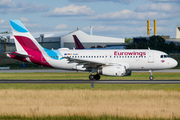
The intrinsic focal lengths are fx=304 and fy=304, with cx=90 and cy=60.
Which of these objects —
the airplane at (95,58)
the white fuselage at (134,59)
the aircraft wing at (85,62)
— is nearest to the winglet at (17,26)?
the airplane at (95,58)

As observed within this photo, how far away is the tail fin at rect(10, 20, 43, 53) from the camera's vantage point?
42.8 m

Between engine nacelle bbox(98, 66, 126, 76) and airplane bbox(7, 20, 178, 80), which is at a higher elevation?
Result: airplane bbox(7, 20, 178, 80)

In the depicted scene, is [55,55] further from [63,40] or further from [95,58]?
[63,40]

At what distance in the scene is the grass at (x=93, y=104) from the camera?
15883mm

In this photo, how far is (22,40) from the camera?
43000 millimetres

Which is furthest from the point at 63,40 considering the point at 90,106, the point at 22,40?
the point at 90,106

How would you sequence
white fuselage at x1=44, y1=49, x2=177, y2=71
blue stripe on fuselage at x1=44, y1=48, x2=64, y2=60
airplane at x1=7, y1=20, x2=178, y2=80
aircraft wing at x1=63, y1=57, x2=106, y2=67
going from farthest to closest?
blue stripe on fuselage at x1=44, y1=48, x2=64, y2=60, white fuselage at x1=44, y1=49, x2=177, y2=71, airplane at x1=7, y1=20, x2=178, y2=80, aircraft wing at x1=63, y1=57, x2=106, y2=67

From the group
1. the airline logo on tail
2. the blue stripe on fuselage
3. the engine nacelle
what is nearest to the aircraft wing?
the engine nacelle

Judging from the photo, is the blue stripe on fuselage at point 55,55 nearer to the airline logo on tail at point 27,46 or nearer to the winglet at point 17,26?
the airline logo on tail at point 27,46

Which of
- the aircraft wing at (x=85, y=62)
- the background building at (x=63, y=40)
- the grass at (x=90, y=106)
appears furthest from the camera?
the background building at (x=63, y=40)

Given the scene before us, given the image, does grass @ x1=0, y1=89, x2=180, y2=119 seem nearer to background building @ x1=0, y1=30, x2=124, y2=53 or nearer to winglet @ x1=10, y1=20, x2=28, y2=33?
winglet @ x1=10, y1=20, x2=28, y2=33

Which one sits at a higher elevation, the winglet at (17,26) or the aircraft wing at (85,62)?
the winglet at (17,26)

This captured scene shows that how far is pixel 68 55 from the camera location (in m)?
41.9

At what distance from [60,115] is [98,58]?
25.6 meters
